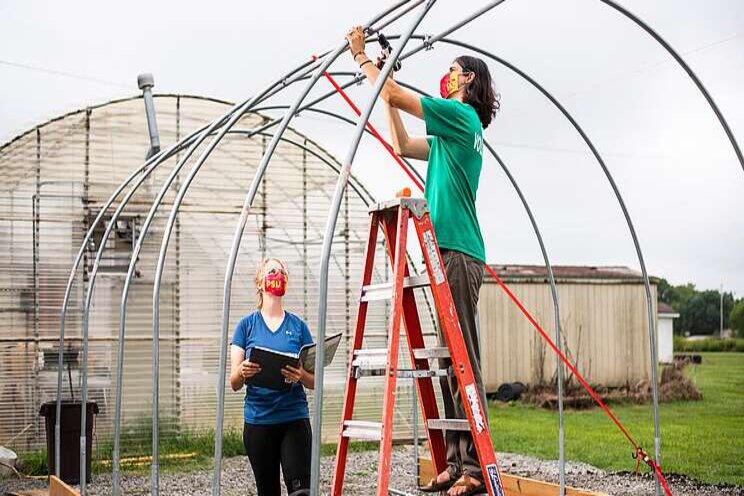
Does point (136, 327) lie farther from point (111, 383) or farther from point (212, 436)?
point (212, 436)

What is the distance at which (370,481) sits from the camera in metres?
10.3

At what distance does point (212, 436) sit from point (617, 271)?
1237 cm

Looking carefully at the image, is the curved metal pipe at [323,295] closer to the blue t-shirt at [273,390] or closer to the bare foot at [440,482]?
the bare foot at [440,482]

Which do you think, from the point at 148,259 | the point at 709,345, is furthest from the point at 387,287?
the point at 709,345

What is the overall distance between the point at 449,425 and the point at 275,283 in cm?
177

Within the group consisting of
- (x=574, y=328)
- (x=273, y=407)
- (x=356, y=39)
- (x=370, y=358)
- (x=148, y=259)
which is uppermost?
(x=356, y=39)

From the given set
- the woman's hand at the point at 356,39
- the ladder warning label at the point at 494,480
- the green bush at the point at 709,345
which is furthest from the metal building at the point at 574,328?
the ladder warning label at the point at 494,480

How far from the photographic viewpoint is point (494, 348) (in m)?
19.5

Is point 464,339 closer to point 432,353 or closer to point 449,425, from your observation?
point 432,353

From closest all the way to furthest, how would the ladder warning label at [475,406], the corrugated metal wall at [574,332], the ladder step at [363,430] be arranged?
the ladder step at [363,430] → the ladder warning label at [475,406] → the corrugated metal wall at [574,332]

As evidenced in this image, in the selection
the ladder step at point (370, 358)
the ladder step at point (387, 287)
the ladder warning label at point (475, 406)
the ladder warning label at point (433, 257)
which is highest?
the ladder warning label at point (433, 257)

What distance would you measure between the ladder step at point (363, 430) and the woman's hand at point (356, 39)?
5.51 ft

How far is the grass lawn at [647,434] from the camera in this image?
1173 centimetres

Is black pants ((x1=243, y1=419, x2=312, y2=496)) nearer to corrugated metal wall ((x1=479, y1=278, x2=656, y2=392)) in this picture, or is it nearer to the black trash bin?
the black trash bin
